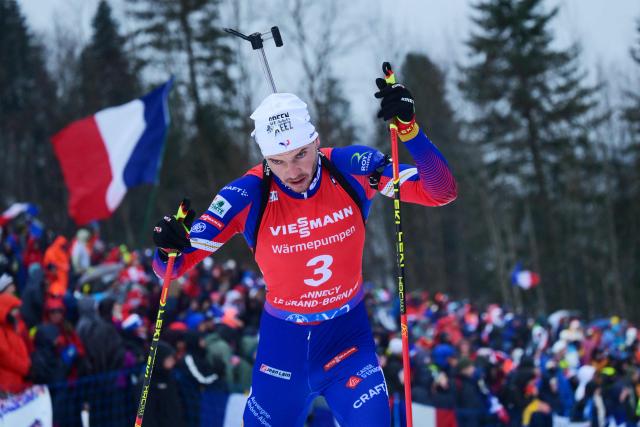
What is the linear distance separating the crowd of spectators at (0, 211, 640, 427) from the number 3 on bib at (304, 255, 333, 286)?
328 centimetres

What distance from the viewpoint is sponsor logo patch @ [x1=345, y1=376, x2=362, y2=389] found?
14.3 feet

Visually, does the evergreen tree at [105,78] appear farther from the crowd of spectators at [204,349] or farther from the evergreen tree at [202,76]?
the crowd of spectators at [204,349]

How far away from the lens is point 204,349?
8961 millimetres

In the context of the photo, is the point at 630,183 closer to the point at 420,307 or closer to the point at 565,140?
the point at 565,140

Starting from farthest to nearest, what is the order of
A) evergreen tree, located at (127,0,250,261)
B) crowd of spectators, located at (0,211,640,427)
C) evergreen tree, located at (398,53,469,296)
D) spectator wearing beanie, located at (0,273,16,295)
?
1. evergreen tree, located at (398,53,469,296)
2. evergreen tree, located at (127,0,250,261)
3. crowd of spectators, located at (0,211,640,427)
4. spectator wearing beanie, located at (0,273,16,295)

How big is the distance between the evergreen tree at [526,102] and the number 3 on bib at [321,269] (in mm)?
29911

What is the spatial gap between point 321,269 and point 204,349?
4928mm

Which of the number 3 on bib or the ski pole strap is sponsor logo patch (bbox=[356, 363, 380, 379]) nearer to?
the number 3 on bib

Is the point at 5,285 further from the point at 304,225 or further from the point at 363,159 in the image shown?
the point at 363,159

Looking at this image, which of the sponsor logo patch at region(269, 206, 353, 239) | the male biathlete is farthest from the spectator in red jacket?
the sponsor logo patch at region(269, 206, 353, 239)

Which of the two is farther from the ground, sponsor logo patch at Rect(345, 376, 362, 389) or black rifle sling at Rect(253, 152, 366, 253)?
black rifle sling at Rect(253, 152, 366, 253)

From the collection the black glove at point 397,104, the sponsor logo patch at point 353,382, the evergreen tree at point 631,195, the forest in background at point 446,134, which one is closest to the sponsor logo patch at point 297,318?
the sponsor logo patch at point 353,382

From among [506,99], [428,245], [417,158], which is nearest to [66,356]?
[417,158]

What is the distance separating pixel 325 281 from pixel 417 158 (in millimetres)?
846
